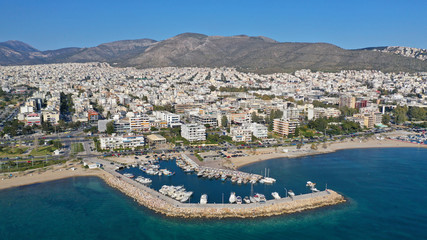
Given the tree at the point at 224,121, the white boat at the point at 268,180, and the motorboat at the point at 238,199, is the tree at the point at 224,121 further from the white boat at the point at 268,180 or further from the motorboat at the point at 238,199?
the motorboat at the point at 238,199

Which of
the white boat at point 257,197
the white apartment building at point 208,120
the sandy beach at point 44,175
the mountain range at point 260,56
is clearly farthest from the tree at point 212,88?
the white boat at point 257,197

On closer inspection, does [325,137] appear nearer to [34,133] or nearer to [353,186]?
[353,186]

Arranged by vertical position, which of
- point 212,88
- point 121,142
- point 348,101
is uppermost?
point 212,88

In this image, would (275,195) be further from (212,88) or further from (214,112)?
(212,88)

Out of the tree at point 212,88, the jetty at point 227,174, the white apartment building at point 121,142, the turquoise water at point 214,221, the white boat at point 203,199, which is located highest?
the tree at point 212,88

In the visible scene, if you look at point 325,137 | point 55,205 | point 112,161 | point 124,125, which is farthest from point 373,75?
point 55,205

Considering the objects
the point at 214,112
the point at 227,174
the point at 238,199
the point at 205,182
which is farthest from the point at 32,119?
the point at 238,199
